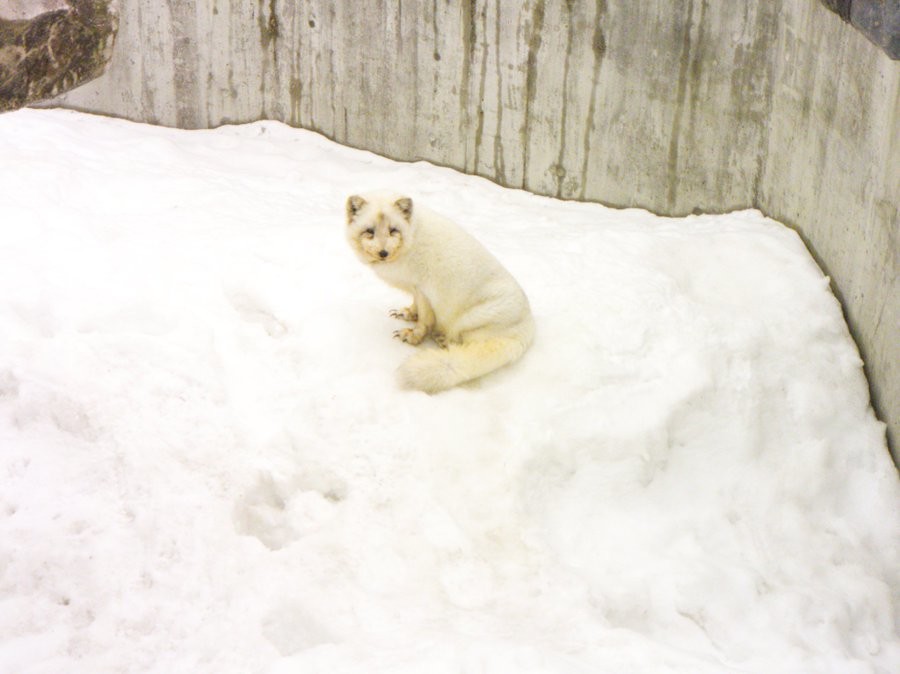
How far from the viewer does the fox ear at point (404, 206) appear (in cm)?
408

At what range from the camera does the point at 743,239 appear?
491cm

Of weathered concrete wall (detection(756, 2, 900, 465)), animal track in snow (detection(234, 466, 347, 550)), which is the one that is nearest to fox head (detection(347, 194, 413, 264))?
animal track in snow (detection(234, 466, 347, 550))

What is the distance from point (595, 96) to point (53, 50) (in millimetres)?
3340

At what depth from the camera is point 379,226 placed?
13.2ft

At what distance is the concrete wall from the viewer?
4.34 m

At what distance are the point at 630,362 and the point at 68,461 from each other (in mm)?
2157

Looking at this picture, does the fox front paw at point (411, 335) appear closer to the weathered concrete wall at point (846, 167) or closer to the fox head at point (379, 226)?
the fox head at point (379, 226)

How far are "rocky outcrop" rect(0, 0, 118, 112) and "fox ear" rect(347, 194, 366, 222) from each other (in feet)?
4.88

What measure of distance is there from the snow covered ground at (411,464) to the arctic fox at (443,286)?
4.2 inches

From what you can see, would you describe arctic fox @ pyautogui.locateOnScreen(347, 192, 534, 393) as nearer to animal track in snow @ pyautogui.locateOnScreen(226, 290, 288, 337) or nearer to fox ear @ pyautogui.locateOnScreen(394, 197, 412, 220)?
fox ear @ pyautogui.locateOnScreen(394, 197, 412, 220)

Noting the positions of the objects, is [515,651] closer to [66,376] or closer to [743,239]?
[66,376]

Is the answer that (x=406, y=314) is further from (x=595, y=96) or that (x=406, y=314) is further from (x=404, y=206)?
(x=595, y=96)

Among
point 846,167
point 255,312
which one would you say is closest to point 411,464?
point 255,312

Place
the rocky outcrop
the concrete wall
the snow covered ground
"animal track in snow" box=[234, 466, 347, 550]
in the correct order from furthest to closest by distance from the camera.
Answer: the concrete wall < "animal track in snow" box=[234, 466, 347, 550] < the snow covered ground < the rocky outcrop
